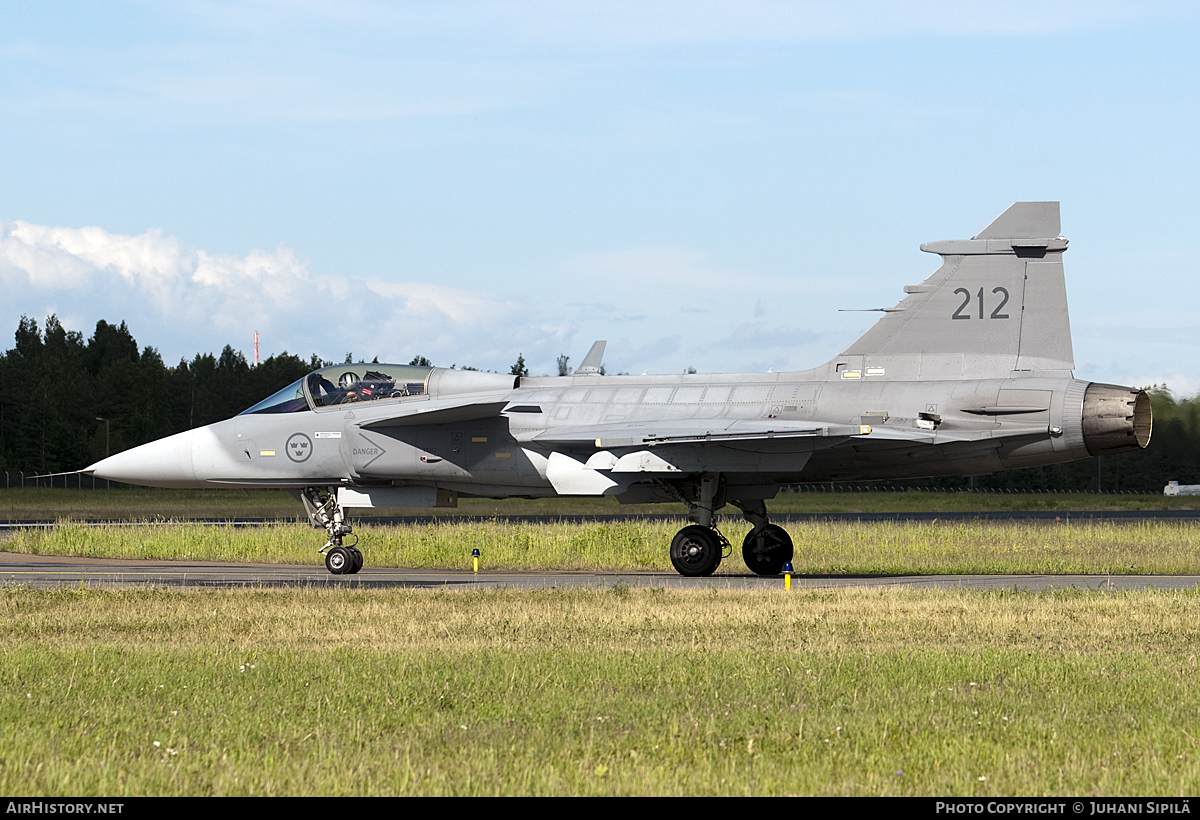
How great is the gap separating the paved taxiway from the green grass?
4.14ft

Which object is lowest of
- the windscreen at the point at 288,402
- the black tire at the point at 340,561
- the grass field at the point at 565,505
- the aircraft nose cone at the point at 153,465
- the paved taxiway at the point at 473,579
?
the paved taxiway at the point at 473,579

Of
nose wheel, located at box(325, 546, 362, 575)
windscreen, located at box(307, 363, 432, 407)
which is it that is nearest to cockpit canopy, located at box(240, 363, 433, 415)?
windscreen, located at box(307, 363, 432, 407)

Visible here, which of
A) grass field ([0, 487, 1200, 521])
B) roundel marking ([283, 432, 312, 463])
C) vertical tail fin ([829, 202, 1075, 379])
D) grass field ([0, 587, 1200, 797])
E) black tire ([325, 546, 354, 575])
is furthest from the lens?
grass field ([0, 487, 1200, 521])

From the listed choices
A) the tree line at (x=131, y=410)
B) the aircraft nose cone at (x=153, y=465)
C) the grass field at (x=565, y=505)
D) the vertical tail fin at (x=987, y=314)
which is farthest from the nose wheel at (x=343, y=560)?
the tree line at (x=131, y=410)

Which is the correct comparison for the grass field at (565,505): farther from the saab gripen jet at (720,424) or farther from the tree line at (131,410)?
the saab gripen jet at (720,424)

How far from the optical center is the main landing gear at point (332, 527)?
1884cm

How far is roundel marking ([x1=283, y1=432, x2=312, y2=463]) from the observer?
64.1 ft

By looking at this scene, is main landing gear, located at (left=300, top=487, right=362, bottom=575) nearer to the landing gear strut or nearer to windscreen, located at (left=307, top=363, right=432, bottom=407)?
windscreen, located at (left=307, top=363, right=432, bottom=407)

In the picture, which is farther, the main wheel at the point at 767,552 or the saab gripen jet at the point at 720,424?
the main wheel at the point at 767,552

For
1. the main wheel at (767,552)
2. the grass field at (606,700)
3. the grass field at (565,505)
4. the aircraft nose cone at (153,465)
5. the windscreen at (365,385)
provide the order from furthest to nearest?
the grass field at (565,505), the aircraft nose cone at (153,465), the windscreen at (365,385), the main wheel at (767,552), the grass field at (606,700)

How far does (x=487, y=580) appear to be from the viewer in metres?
18.0

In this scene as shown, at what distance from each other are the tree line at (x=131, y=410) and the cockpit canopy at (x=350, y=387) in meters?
57.7
